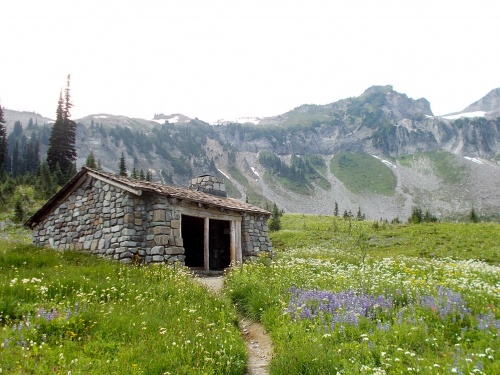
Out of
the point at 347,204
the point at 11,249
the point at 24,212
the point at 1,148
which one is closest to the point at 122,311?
the point at 11,249

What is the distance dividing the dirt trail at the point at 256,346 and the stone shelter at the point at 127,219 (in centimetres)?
681

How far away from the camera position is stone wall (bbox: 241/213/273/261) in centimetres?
2027

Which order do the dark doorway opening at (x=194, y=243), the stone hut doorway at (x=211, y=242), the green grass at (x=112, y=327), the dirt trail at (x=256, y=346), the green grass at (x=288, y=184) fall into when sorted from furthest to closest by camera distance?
the green grass at (x=288, y=184) < the dark doorway opening at (x=194, y=243) < the stone hut doorway at (x=211, y=242) < the dirt trail at (x=256, y=346) < the green grass at (x=112, y=327)

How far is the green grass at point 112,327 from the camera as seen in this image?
5570 mm

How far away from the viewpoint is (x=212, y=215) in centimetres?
1861

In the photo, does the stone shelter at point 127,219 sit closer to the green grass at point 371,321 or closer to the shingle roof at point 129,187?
the shingle roof at point 129,187

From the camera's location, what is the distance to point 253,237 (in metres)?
20.9

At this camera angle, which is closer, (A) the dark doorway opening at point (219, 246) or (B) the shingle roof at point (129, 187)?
(B) the shingle roof at point (129, 187)

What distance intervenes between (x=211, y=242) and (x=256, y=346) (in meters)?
15.0

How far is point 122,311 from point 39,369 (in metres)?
2.60

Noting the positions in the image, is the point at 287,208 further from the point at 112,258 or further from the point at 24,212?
the point at 112,258

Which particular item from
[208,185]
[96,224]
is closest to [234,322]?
[96,224]

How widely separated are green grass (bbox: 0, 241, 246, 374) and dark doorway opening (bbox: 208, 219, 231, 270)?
1162cm

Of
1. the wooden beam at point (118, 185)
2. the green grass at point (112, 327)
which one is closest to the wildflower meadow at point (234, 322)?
the green grass at point (112, 327)
